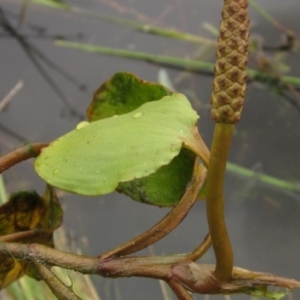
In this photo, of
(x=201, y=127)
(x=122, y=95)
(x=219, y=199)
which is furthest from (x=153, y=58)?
(x=219, y=199)

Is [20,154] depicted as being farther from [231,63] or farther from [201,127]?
[201,127]

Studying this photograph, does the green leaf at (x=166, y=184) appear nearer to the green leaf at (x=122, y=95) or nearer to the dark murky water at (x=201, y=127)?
the green leaf at (x=122, y=95)

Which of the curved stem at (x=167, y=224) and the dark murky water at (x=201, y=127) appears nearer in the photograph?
the curved stem at (x=167, y=224)

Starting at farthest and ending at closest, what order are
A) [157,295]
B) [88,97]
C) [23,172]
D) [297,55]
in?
[297,55], [88,97], [23,172], [157,295]

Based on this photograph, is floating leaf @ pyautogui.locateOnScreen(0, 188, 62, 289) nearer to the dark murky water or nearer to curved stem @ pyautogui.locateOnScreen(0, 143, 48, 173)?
curved stem @ pyautogui.locateOnScreen(0, 143, 48, 173)

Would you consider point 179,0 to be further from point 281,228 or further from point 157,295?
point 157,295

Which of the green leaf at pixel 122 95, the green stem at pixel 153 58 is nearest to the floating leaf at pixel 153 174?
the green leaf at pixel 122 95

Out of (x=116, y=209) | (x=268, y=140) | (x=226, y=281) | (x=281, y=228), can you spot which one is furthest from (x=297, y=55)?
(x=226, y=281)
